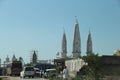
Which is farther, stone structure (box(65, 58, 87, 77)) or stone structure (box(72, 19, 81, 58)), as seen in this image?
stone structure (box(72, 19, 81, 58))

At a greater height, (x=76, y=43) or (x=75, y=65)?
(x=76, y=43)

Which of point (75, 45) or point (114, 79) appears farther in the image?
point (75, 45)

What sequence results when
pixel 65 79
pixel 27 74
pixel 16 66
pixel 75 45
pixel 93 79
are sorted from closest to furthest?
pixel 65 79 → pixel 93 79 → pixel 27 74 → pixel 16 66 → pixel 75 45

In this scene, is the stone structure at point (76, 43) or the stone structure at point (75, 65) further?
the stone structure at point (76, 43)

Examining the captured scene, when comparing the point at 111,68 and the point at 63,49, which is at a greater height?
the point at 63,49

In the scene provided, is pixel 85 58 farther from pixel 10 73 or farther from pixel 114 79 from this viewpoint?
pixel 10 73

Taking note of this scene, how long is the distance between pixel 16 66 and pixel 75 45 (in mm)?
76012

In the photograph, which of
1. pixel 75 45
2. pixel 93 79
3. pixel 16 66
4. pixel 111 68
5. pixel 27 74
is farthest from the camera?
pixel 75 45

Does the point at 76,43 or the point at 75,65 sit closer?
the point at 75,65

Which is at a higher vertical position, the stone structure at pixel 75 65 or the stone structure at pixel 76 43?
the stone structure at pixel 76 43

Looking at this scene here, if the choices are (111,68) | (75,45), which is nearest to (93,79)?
(111,68)

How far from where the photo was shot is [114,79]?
127ft

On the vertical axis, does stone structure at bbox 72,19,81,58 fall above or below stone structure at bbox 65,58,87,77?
above

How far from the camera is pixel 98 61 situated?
39.5 m
